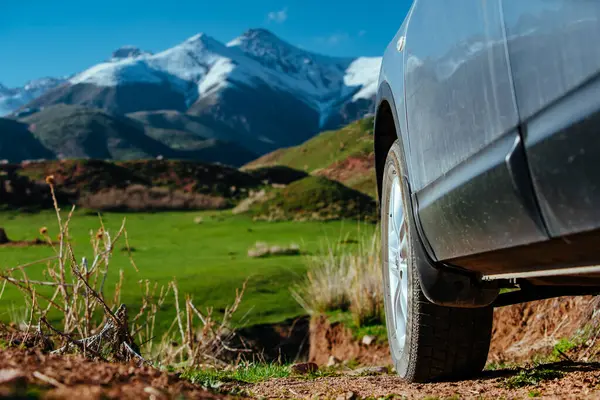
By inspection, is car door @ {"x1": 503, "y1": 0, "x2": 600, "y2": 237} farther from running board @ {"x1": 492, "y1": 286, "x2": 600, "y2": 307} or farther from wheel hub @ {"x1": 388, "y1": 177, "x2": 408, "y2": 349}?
wheel hub @ {"x1": 388, "y1": 177, "x2": 408, "y2": 349}

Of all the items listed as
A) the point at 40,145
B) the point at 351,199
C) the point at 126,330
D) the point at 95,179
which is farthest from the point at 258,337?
the point at 40,145

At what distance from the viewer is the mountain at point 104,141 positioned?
127688mm

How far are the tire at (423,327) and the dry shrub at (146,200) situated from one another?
1796cm

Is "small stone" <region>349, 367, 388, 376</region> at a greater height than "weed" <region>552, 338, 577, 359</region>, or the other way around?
"weed" <region>552, 338, 577, 359</region>

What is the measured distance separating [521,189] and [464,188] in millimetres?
367

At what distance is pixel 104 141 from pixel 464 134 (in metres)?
138

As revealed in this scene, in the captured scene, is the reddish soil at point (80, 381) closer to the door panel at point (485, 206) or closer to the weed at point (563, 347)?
the door panel at point (485, 206)

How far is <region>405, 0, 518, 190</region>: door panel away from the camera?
1.75 meters

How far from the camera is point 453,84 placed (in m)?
2.10

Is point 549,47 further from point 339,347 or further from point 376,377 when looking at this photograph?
point 339,347

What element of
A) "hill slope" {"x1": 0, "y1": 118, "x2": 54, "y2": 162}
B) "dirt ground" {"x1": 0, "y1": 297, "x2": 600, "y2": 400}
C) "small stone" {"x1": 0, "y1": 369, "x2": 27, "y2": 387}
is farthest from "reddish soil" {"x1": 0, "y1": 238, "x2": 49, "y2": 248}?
"hill slope" {"x1": 0, "y1": 118, "x2": 54, "y2": 162}

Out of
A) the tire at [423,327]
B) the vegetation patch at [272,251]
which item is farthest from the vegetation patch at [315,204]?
the tire at [423,327]

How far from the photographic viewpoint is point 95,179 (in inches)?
976

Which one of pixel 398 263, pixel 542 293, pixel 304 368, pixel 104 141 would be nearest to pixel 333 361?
pixel 304 368
